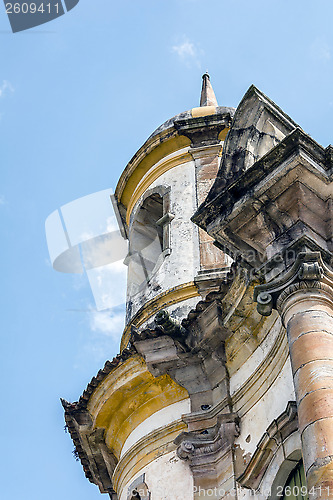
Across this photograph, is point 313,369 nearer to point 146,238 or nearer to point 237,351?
point 237,351

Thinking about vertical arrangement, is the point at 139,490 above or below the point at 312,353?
above

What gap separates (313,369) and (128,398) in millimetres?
3998

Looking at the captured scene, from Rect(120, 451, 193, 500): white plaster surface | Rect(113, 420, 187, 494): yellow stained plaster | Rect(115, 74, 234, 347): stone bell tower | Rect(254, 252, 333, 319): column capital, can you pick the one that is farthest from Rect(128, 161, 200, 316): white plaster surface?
Rect(254, 252, 333, 319): column capital

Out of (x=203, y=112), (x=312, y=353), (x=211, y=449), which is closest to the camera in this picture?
(x=312, y=353)

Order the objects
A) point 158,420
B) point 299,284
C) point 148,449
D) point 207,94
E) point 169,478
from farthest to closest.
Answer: point 207,94 < point 158,420 < point 148,449 < point 169,478 < point 299,284

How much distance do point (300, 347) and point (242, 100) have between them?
11.1 ft

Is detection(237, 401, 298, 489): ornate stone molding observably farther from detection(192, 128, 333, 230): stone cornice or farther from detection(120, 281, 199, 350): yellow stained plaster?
detection(120, 281, 199, 350): yellow stained plaster

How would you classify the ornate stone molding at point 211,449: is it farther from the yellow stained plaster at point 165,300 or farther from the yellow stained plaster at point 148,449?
the yellow stained plaster at point 165,300

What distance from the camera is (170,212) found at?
12.7m

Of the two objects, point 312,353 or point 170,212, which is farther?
point 170,212

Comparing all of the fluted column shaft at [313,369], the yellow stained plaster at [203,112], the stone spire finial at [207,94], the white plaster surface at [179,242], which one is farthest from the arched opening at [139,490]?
the stone spire finial at [207,94]

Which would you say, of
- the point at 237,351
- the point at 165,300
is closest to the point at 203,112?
the point at 165,300

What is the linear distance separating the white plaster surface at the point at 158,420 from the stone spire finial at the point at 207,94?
26.0 ft

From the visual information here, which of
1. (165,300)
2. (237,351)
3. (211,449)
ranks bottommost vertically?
(211,449)
